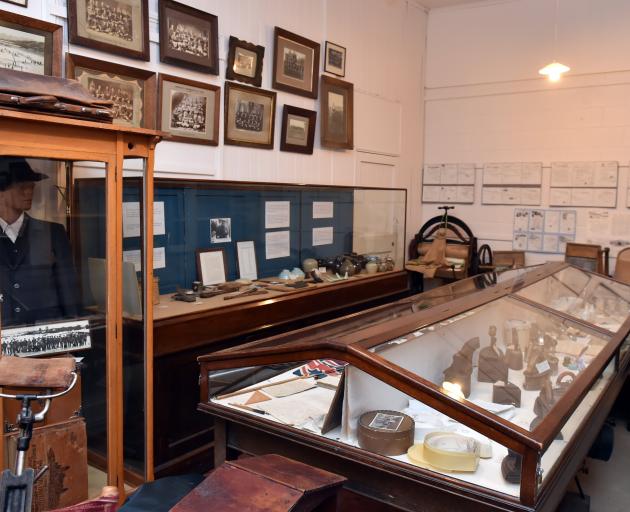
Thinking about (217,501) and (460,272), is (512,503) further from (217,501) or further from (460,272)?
(460,272)

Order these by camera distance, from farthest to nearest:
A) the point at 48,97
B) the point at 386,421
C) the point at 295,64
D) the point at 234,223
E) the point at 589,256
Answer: the point at 589,256, the point at 295,64, the point at 234,223, the point at 48,97, the point at 386,421

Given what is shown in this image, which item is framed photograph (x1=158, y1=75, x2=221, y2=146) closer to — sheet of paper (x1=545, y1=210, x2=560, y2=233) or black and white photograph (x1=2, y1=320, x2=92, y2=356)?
black and white photograph (x1=2, y1=320, x2=92, y2=356)

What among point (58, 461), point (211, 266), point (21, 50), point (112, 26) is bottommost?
point (58, 461)

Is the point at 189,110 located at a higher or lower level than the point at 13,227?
higher

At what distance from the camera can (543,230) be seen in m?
7.24

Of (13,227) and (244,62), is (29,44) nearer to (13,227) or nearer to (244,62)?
(13,227)

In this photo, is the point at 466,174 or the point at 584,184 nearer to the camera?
the point at 584,184

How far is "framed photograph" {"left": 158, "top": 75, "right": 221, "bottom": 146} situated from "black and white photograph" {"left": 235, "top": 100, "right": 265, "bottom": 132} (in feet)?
0.83

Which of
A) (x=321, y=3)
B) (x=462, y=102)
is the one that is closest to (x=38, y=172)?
(x=321, y=3)

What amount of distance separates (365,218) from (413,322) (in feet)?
11.9

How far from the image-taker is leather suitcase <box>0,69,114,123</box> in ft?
7.34

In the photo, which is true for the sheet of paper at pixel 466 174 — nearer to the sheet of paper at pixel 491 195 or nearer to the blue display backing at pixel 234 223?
the sheet of paper at pixel 491 195

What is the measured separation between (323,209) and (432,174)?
305 centimetres

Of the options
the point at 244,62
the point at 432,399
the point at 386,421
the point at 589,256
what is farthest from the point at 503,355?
the point at 589,256
